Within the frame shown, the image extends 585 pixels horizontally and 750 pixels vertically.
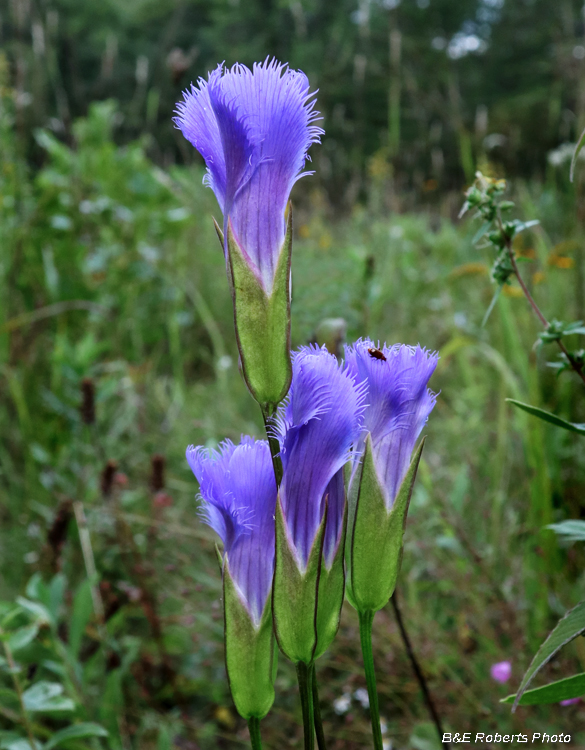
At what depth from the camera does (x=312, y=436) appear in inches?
15.5

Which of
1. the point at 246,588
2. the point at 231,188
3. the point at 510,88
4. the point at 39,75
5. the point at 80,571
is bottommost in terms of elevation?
the point at 80,571

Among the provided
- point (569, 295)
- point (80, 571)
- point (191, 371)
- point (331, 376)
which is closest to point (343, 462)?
point (331, 376)

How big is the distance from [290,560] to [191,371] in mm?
2347

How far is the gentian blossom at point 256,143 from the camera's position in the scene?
385mm

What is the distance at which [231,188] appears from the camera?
0.41m

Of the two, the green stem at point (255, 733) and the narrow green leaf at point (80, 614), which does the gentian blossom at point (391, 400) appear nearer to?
the green stem at point (255, 733)

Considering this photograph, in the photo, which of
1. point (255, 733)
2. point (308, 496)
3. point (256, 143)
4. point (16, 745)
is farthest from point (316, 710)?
point (16, 745)

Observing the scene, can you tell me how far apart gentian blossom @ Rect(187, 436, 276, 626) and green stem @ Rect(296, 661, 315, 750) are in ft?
0.13

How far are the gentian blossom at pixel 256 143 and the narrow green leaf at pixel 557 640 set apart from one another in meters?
0.27

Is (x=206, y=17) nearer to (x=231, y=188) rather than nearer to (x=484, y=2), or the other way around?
(x=484, y=2)

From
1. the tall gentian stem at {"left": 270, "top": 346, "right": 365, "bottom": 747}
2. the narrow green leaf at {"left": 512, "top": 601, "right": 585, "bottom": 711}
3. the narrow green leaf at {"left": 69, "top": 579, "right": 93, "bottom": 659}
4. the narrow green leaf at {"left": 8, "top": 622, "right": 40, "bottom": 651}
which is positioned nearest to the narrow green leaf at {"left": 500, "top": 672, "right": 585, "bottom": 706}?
the narrow green leaf at {"left": 512, "top": 601, "right": 585, "bottom": 711}

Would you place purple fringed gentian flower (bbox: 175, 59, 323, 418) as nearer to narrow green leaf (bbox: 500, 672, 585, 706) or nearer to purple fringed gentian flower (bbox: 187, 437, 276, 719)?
purple fringed gentian flower (bbox: 187, 437, 276, 719)

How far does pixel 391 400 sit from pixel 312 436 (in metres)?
0.06

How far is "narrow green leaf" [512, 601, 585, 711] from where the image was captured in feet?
1.29
